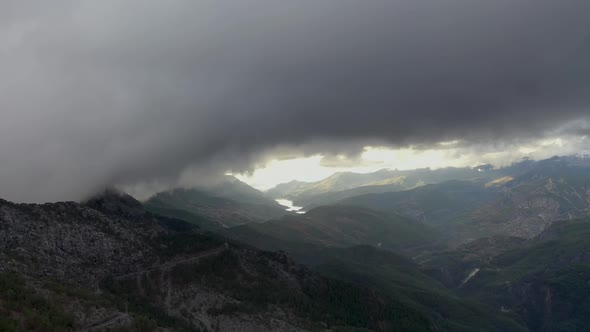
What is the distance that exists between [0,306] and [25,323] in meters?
15.6

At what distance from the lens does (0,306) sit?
19725 centimetres

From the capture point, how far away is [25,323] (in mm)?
193000
